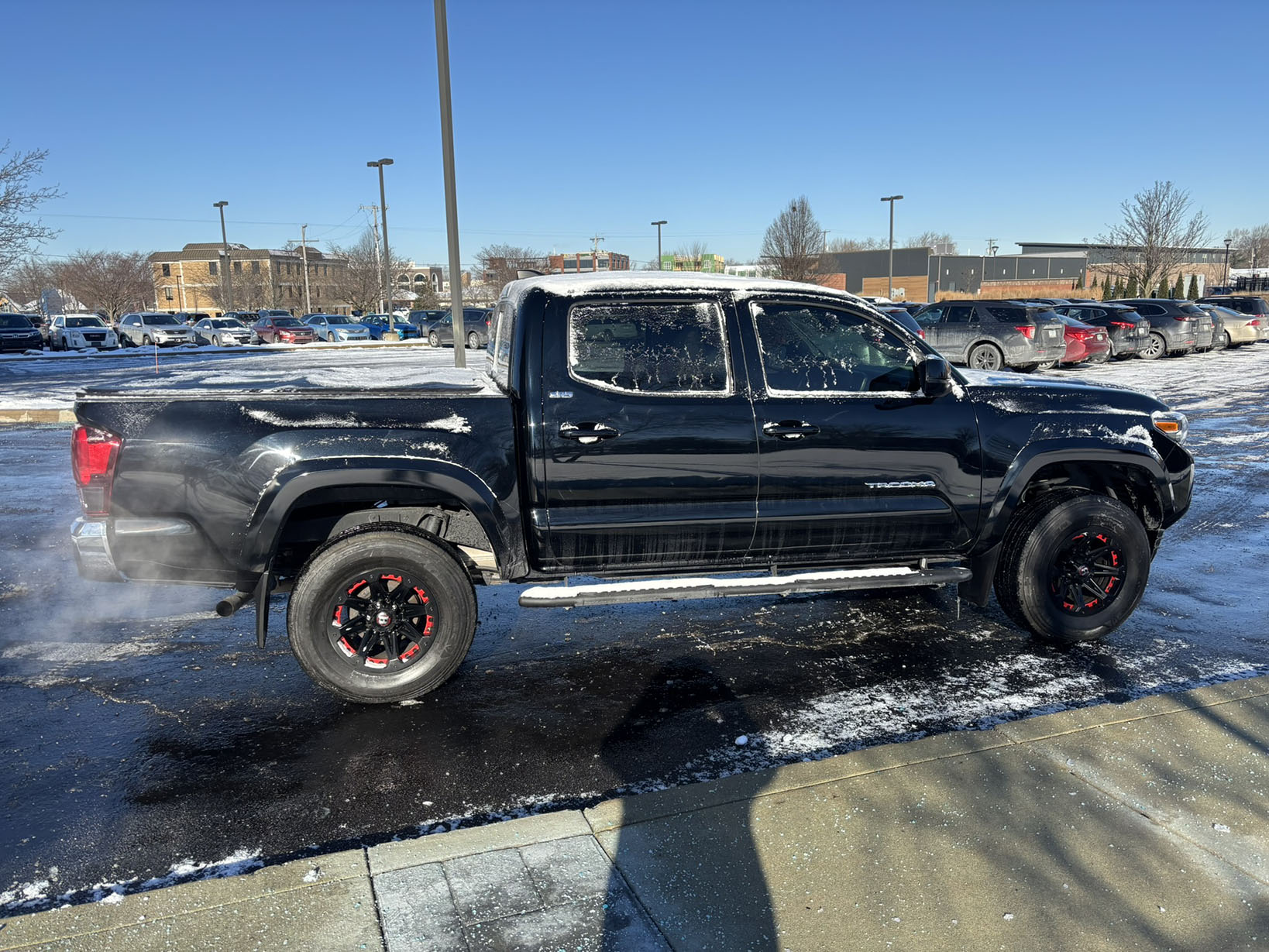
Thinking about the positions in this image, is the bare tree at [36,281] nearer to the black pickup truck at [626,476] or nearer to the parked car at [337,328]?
the parked car at [337,328]

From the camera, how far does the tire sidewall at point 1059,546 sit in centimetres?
488

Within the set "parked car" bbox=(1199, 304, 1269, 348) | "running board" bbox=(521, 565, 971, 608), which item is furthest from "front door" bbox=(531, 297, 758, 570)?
"parked car" bbox=(1199, 304, 1269, 348)

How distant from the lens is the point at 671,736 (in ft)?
13.1

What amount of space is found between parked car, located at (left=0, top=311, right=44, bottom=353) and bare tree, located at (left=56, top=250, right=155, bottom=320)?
3266 cm

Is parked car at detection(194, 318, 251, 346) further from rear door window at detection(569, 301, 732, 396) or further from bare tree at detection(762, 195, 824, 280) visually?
rear door window at detection(569, 301, 732, 396)

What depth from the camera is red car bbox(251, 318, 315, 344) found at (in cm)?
3953

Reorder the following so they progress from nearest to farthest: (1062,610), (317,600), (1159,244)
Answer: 1. (317,600)
2. (1062,610)
3. (1159,244)

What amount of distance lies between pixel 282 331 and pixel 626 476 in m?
38.8

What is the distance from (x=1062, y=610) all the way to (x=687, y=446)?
230 centimetres

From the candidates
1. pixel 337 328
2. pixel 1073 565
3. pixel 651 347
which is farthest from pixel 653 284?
pixel 337 328

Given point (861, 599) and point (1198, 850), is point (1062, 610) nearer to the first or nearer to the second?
point (861, 599)

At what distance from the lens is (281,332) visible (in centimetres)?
3966

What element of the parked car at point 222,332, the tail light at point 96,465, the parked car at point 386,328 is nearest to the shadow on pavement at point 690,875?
the tail light at point 96,465

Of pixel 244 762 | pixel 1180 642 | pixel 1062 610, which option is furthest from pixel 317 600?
pixel 1180 642
